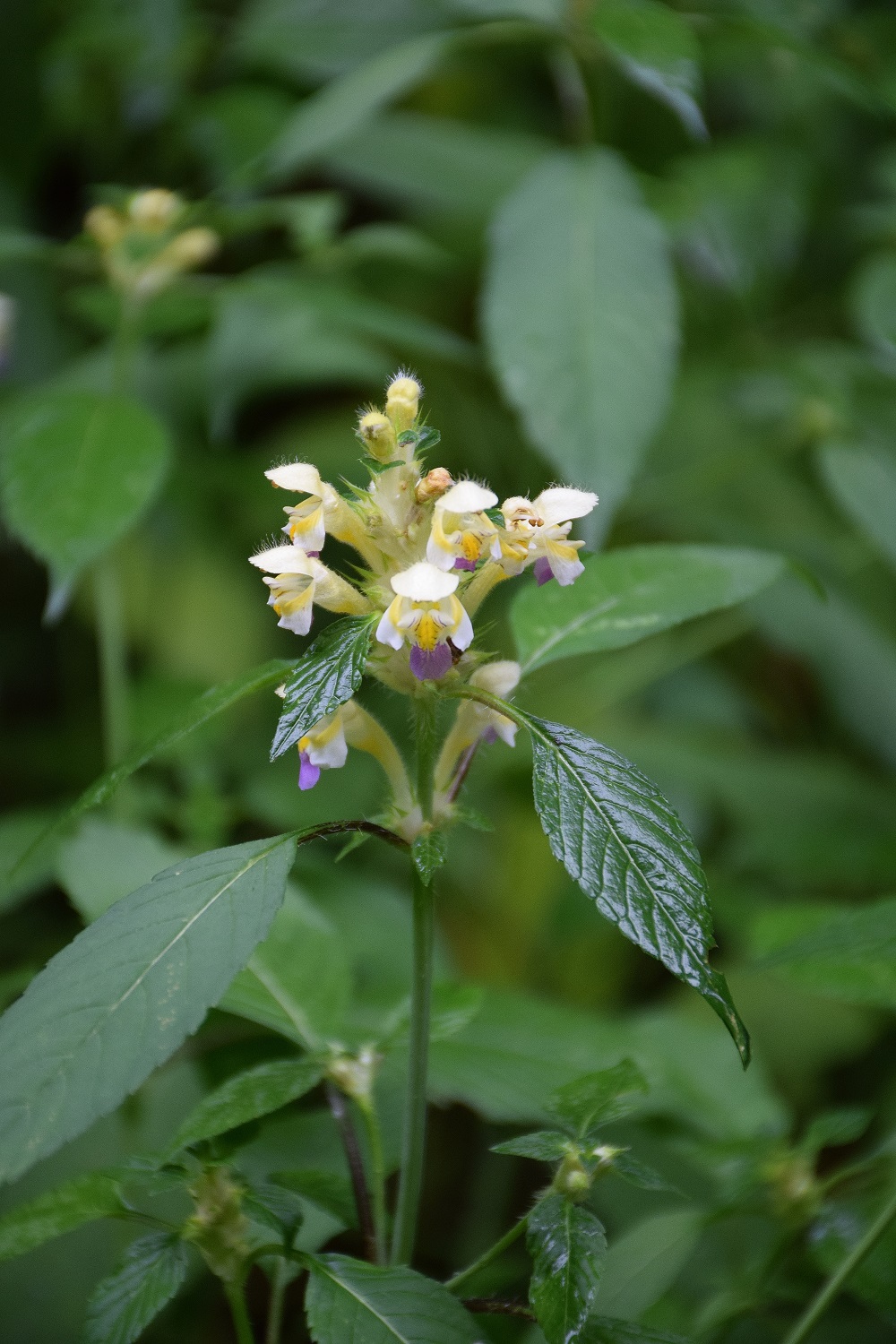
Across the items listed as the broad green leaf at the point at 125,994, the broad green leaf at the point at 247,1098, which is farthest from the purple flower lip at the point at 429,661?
the broad green leaf at the point at 247,1098

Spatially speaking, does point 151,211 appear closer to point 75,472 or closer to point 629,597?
point 75,472

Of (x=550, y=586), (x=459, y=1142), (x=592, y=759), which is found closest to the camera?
(x=592, y=759)

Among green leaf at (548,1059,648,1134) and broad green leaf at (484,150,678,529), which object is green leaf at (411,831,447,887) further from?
broad green leaf at (484,150,678,529)

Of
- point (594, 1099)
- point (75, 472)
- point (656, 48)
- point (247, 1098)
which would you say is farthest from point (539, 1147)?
point (656, 48)

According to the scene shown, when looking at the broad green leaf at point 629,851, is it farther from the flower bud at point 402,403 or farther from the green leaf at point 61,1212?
the green leaf at point 61,1212

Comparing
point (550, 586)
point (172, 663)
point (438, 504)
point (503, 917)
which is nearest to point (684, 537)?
point (503, 917)

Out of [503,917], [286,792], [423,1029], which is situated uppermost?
[423,1029]

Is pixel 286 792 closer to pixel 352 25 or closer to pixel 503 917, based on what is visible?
pixel 503 917

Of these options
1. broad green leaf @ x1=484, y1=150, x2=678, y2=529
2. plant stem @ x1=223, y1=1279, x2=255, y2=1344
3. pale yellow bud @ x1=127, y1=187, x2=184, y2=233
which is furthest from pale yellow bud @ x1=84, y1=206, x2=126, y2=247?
plant stem @ x1=223, y1=1279, x2=255, y2=1344
